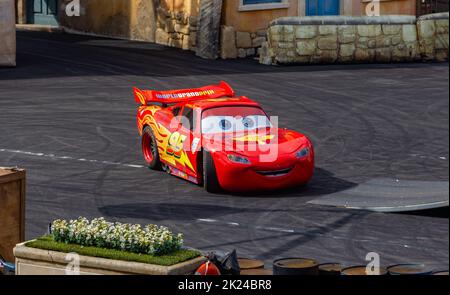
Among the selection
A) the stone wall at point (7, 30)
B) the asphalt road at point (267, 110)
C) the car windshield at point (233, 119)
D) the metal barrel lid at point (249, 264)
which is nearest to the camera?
the metal barrel lid at point (249, 264)

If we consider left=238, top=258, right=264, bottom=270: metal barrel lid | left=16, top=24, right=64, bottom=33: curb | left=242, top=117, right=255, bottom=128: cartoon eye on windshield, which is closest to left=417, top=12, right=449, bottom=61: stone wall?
left=16, top=24, right=64, bottom=33: curb

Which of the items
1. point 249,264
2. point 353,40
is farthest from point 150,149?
point 353,40

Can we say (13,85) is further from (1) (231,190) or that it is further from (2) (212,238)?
(2) (212,238)

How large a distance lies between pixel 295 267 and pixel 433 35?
75.9ft

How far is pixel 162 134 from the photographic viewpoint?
21812 mm

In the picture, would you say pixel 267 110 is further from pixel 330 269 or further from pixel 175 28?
pixel 330 269

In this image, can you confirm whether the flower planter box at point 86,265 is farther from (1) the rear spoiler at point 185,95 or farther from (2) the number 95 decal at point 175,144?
(1) the rear spoiler at point 185,95

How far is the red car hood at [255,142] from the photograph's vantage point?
65.9ft

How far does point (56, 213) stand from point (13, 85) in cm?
1283

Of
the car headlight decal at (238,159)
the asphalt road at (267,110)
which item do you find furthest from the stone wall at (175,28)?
the car headlight decal at (238,159)

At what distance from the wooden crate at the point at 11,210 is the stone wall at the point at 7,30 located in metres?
17.9

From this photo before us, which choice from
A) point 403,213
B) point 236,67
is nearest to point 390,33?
point 236,67

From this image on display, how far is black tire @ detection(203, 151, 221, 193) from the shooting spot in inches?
787

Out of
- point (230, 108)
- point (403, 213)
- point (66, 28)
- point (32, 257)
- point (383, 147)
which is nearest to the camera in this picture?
point (32, 257)
